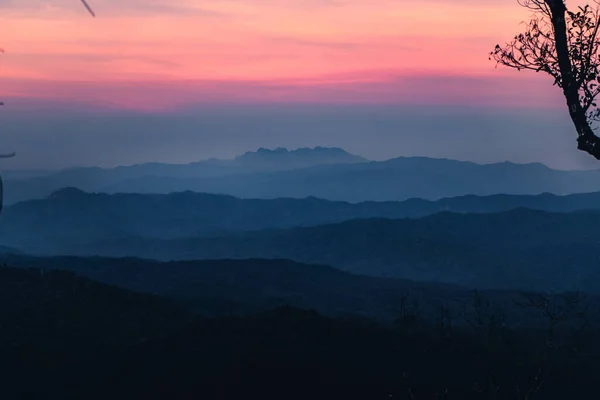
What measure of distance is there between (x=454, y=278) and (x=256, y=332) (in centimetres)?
10550

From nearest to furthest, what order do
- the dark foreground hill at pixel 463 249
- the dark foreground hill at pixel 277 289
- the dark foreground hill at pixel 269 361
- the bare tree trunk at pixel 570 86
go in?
1. the bare tree trunk at pixel 570 86
2. the dark foreground hill at pixel 269 361
3. the dark foreground hill at pixel 277 289
4. the dark foreground hill at pixel 463 249

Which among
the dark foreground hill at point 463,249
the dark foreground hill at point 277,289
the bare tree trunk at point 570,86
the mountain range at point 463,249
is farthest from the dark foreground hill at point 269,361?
the dark foreground hill at point 463,249

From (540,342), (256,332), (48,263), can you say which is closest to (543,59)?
(256,332)

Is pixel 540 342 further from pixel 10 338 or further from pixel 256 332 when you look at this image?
pixel 10 338

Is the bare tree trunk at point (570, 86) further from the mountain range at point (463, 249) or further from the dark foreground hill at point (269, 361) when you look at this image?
the mountain range at point (463, 249)

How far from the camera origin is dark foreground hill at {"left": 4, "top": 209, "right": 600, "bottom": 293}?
488ft

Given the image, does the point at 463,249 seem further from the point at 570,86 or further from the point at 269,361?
the point at 570,86

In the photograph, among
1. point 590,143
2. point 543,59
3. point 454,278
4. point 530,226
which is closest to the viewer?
point 590,143

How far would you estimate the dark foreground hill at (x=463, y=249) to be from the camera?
148875 mm

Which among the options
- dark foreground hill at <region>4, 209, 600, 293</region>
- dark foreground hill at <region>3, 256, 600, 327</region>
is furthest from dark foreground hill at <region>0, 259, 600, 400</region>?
dark foreground hill at <region>4, 209, 600, 293</region>

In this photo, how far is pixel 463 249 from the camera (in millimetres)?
163875

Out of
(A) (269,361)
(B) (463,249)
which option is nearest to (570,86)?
(A) (269,361)

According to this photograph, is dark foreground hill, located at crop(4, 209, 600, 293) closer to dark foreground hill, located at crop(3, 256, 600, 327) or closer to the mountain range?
the mountain range

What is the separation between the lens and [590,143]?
11.7m
